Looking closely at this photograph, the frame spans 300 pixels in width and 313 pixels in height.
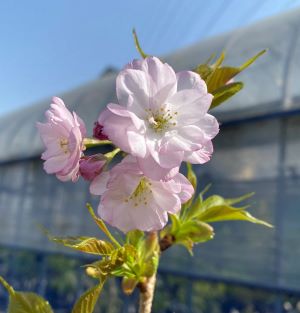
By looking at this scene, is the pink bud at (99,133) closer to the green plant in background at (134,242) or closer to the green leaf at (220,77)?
the green plant in background at (134,242)

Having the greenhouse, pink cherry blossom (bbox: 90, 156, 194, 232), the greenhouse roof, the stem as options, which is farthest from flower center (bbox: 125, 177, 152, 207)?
the greenhouse roof

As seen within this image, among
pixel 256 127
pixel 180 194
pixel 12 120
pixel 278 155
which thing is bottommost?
pixel 180 194

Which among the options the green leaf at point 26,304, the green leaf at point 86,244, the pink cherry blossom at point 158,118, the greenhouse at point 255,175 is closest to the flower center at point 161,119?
the pink cherry blossom at point 158,118

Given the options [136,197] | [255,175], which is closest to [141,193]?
[136,197]

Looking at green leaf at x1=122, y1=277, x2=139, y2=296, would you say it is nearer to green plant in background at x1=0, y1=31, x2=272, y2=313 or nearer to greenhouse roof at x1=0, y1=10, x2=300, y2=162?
green plant in background at x1=0, y1=31, x2=272, y2=313

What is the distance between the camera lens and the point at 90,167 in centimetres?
44

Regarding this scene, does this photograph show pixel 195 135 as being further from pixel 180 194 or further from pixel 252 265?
pixel 252 265

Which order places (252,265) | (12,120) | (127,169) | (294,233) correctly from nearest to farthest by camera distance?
(127,169) → (294,233) → (252,265) → (12,120)

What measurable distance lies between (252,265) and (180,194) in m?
2.90

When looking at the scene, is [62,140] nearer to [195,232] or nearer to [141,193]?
[141,193]

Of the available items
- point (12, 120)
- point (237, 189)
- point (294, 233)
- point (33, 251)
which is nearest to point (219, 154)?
point (237, 189)

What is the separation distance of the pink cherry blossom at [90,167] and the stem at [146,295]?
147mm

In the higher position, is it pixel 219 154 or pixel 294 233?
pixel 219 154

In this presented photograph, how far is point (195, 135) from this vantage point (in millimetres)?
419
